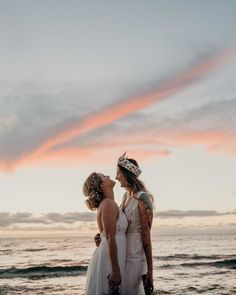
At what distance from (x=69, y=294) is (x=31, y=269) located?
13592 mm

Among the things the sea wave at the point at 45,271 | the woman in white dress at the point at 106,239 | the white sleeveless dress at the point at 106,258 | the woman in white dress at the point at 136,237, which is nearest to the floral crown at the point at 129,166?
the woman in white dress at the point at 136,237

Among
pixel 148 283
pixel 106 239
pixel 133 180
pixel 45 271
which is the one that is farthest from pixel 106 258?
pixel 45 271

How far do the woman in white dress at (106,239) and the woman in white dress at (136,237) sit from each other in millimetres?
85

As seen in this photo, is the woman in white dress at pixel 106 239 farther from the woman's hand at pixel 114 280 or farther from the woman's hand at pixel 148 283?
the woman's hand at pixel 148 283

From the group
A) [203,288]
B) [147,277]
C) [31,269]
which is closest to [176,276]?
[203,288]

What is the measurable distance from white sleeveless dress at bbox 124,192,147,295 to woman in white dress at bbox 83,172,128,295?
0.07 metres

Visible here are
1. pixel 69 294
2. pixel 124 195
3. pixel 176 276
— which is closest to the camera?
pixel 124 195

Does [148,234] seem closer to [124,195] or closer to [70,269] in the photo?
[124,195]

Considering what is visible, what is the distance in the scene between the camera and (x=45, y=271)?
28953 millimetres

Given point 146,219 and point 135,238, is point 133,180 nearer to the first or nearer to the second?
point 146,219

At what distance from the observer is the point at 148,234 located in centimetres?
534

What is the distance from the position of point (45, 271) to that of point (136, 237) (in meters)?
25.0

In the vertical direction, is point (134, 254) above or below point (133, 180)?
below

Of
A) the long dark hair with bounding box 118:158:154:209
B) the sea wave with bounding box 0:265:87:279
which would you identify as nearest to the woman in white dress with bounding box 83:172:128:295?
the long dark hair with bounding box 118:158:154:209
